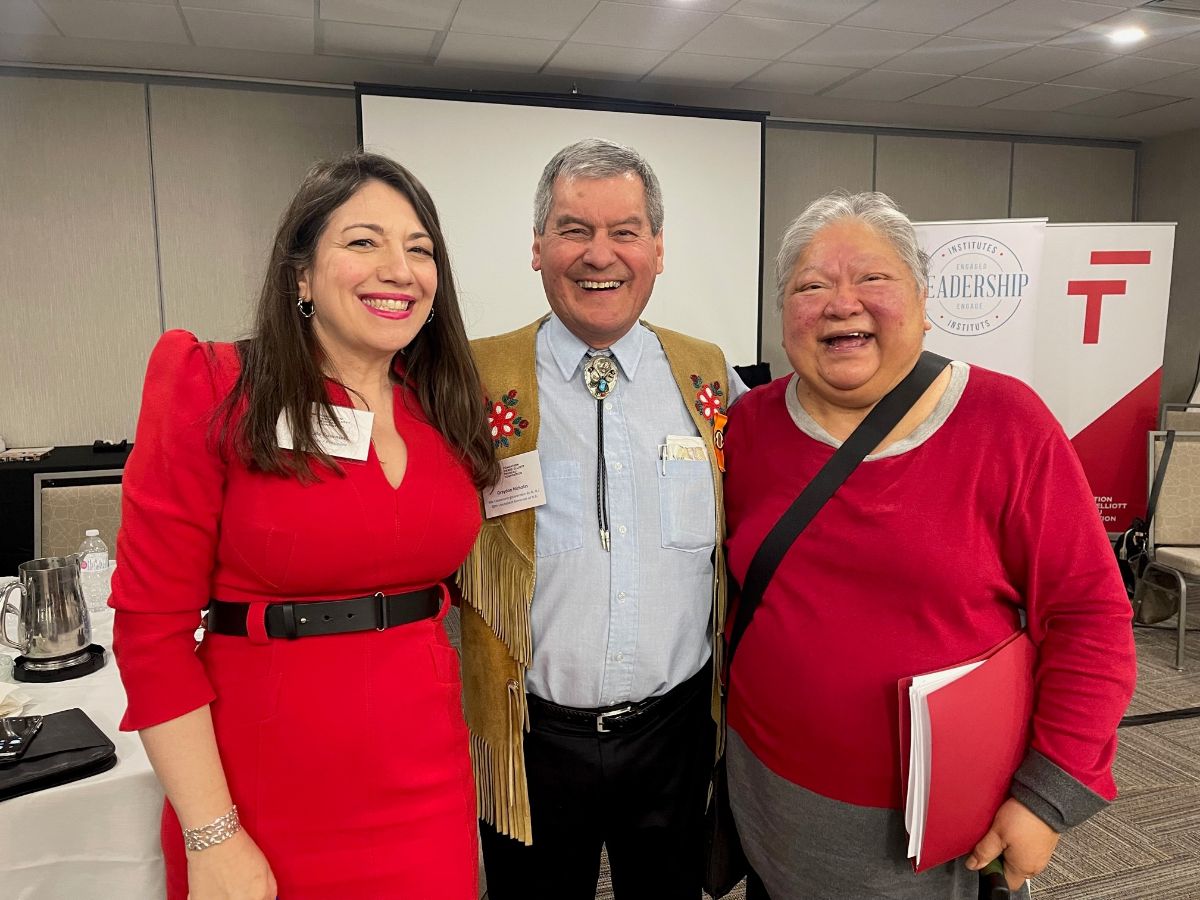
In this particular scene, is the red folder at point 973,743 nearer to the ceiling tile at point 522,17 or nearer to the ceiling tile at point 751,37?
the ceiling tile at point 522,17

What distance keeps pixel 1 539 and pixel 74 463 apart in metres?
0.51

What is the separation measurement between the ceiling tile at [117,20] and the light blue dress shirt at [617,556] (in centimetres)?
355

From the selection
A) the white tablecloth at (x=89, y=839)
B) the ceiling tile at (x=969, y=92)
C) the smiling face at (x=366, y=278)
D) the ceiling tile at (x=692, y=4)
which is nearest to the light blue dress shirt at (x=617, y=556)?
the smiling face at (x=366, y=278)

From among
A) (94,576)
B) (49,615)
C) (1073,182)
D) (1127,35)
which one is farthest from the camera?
(1073,182)

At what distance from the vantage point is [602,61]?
4.59m

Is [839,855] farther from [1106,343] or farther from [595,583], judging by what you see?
[1106,343]

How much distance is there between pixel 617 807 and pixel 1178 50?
5286mm

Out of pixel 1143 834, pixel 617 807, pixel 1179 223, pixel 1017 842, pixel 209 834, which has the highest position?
pixel 1179 223

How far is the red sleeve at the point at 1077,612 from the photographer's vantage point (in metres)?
1.18

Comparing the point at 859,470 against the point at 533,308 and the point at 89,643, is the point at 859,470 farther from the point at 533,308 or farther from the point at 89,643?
the point at 533,308

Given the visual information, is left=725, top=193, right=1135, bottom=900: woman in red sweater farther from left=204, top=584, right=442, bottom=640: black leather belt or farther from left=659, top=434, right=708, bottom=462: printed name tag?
left=204, top=584, right=442, bottom=640: black leather belt

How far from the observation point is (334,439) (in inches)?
44.5

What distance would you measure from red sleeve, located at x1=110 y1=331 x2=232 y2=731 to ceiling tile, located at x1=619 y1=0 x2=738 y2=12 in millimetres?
3409

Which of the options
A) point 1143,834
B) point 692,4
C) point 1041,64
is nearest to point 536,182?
point 692,4
